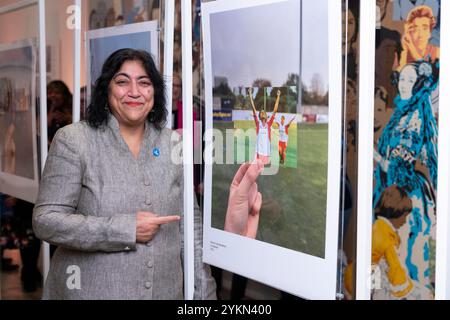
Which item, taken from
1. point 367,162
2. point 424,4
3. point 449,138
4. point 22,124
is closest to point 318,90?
point 367,162

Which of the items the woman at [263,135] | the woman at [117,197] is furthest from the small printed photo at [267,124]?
the woman at [117,197]

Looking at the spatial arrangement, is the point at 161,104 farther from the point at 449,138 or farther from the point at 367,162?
the point at 449,138

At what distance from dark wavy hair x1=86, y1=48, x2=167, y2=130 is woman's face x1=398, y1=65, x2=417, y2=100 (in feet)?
4.31

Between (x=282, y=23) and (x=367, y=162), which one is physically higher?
(x=282, y=23)

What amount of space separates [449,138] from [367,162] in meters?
0.24

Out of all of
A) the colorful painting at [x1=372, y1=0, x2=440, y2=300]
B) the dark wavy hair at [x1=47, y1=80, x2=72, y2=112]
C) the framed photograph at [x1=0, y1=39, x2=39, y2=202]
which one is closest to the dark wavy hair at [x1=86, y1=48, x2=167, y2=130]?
the dark wavy hair at [x1=47, y1=80, x2=72, y2=112]

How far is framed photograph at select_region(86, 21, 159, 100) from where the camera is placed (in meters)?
2.43

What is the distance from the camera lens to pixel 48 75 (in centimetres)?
266

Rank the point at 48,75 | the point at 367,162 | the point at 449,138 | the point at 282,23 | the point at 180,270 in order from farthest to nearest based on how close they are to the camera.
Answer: the point at 48,75, the point at 180,270, the point at 282,23, the point at 367,162, the point at 449,138

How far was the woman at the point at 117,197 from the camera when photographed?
188 centimetres

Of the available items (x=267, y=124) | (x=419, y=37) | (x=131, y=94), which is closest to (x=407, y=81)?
(x=419, y=37)

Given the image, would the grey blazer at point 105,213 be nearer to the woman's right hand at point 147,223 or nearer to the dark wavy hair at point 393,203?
the woman's right hand at point 147,223

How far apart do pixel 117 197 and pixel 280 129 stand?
0.55 m

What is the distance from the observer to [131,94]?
6.61ft
